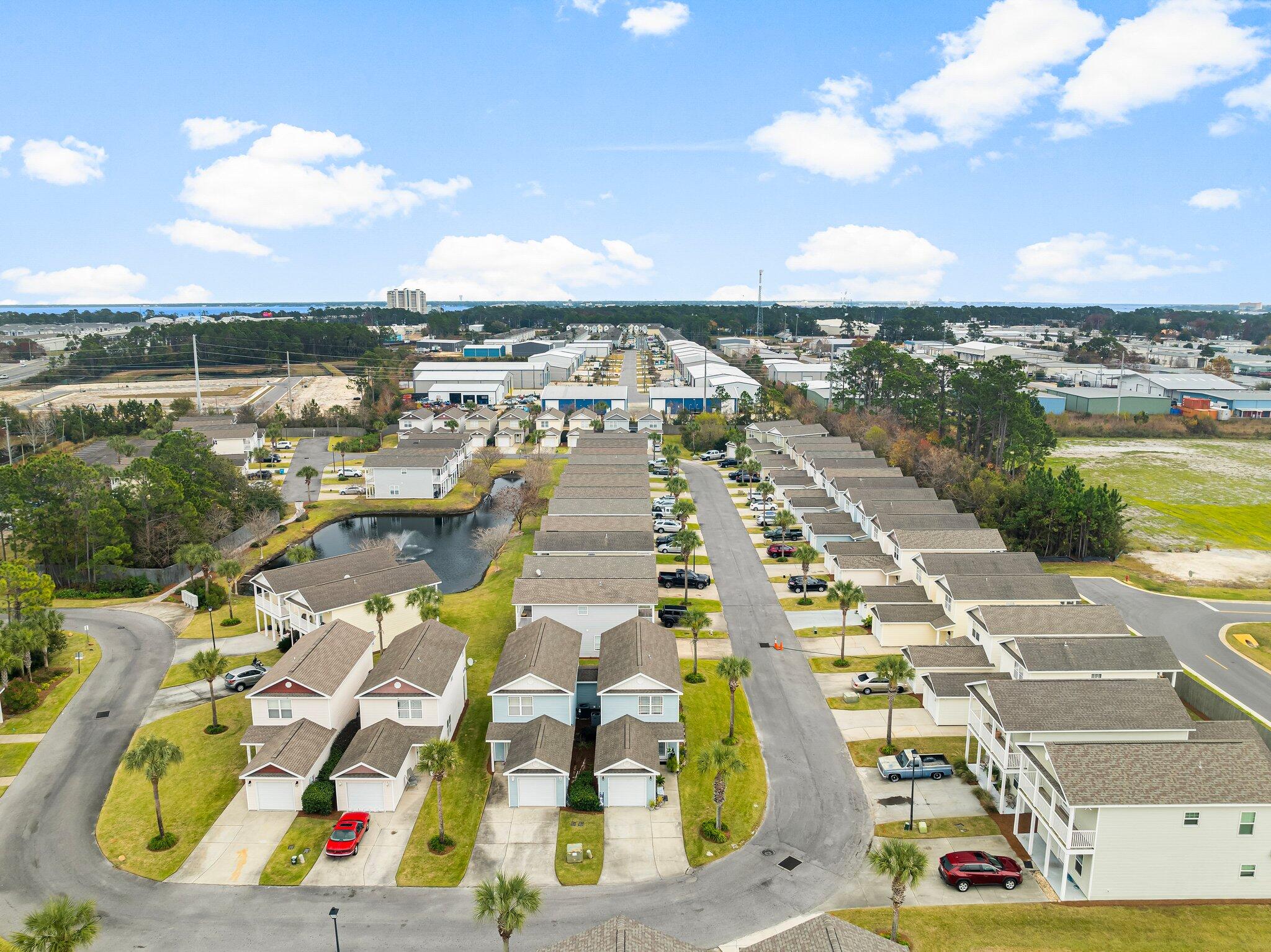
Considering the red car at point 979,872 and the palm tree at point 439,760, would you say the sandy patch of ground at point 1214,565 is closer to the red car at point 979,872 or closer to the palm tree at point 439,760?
the red car at point 979,872

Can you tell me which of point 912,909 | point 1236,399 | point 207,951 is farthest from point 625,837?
point 1236,399

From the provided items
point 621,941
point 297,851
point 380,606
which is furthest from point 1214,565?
point 297,851

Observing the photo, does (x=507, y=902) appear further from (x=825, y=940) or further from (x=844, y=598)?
(x=844, y=598)

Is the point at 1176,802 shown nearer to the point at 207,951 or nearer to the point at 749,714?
the point at 749,714

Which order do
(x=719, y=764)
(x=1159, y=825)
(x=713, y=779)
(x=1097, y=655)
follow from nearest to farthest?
(x=1159, y=825) → (x=719, y=764) → (x=713, y=779) → (x=1097, y=655)

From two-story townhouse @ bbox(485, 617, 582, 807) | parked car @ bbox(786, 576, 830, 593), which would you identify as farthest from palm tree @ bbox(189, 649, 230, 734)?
parked car @ bbox(786, 576, 830, 593)

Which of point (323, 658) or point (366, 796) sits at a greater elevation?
point (323, 658)

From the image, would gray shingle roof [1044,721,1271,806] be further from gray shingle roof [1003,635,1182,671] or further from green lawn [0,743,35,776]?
green lawn [0,743,35,776]
